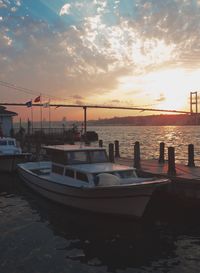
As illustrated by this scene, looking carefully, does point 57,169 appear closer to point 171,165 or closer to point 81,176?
point 81,176

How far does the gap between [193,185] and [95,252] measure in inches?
217

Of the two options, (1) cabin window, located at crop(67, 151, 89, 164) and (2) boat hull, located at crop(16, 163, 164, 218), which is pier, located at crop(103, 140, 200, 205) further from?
(1) cabin window, located at crop(67, 151, 89, 164)

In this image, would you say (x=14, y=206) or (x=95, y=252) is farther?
(x=14, y=206)

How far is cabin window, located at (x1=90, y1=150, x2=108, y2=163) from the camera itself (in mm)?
17642

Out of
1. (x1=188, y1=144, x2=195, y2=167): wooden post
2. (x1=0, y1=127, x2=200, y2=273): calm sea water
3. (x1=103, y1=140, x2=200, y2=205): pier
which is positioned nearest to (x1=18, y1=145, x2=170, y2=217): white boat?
(x1=0, y1=127, x2=200, y2=273): calm sea water

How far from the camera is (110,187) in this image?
14.1m

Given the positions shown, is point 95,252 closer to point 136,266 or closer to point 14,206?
point 136,266

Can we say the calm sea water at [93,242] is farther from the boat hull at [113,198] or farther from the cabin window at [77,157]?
the cabin window at [77,157]

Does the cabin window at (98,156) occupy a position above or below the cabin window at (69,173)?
above

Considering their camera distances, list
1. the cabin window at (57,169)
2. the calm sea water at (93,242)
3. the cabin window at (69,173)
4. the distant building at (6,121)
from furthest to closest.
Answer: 1. the distant building at (6,121)
2. the cabin window at (57,169)
3. the cabin window at (69,173)
4. the calm sea water at (93,242)

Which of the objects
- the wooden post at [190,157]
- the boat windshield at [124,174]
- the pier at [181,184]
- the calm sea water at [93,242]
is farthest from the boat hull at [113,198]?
the wooden post at [190,157]

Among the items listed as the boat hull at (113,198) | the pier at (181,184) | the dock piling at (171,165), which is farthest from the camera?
the dock piling at (171,165)

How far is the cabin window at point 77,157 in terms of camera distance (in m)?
17.3

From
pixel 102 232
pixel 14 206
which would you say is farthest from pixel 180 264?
pixel 14 206
